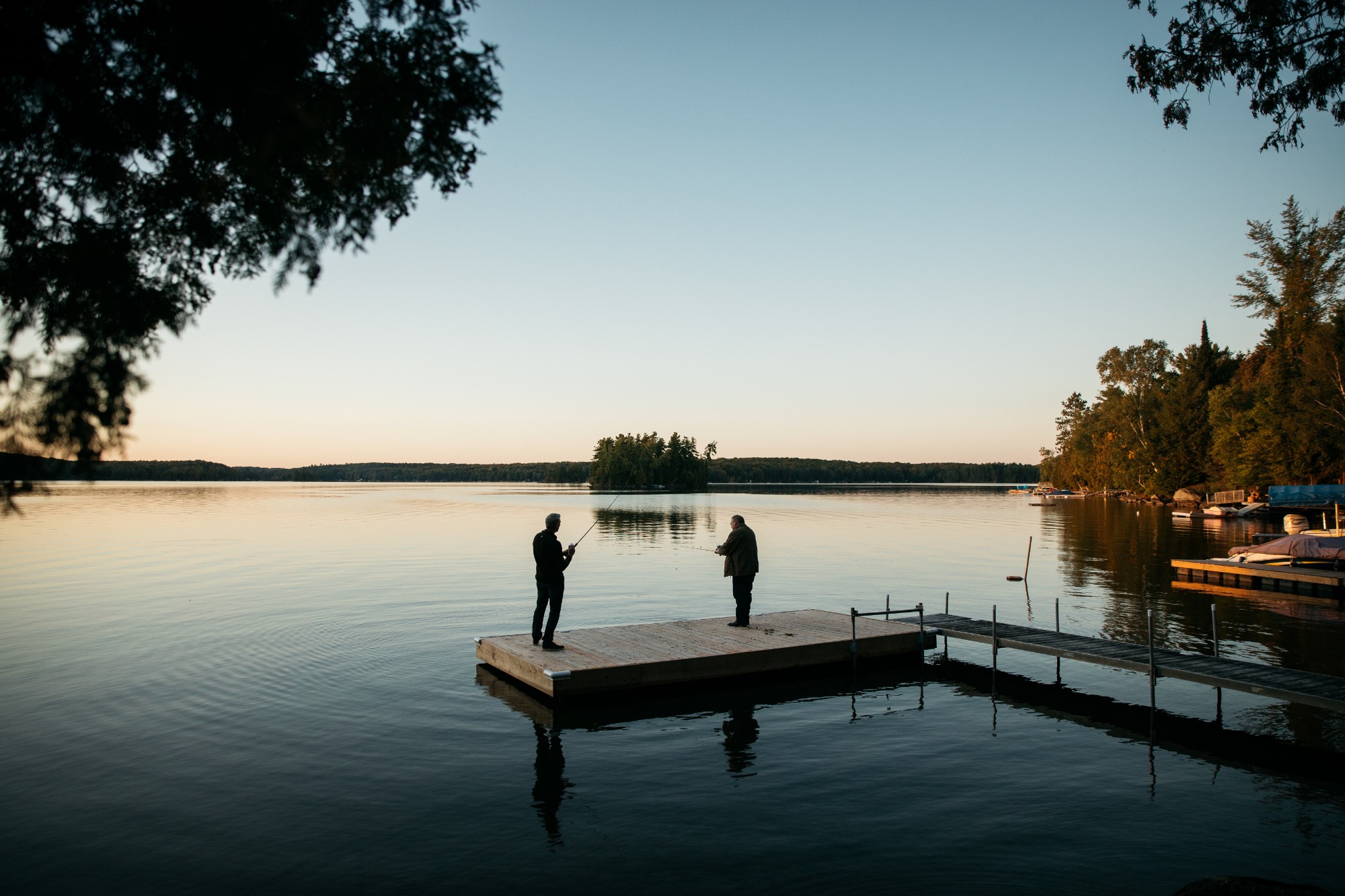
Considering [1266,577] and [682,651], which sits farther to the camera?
[1266,577]

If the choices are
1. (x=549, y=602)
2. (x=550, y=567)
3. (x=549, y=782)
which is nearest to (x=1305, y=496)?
(x=549, y=602)

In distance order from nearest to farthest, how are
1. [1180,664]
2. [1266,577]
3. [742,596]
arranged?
[1180,664] < [742,596] < [1266,577]

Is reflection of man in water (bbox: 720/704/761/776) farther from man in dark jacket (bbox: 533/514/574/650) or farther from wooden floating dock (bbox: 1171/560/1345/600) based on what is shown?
wooden floating dock (bbox: 1171/560/1345/600)

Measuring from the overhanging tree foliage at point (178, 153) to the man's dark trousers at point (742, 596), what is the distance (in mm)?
11909

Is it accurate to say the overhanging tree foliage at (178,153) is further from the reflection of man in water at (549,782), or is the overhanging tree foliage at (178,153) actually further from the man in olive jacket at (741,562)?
the man in olive jacket at (741,562)

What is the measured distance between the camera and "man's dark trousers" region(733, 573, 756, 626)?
17344 millimetres

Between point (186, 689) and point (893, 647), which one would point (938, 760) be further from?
point (186, 689)

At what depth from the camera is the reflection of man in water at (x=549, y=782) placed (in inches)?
377

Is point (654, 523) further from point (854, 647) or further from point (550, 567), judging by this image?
point (550, 567)

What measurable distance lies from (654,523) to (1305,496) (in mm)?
47034

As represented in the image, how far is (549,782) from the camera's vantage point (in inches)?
428

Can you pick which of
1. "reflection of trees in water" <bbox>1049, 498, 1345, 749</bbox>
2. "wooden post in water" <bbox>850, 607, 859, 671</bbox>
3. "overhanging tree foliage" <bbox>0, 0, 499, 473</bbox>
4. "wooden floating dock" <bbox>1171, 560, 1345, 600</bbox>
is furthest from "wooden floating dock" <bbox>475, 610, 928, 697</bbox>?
"wooden floating dock" <bbox>1171, 560, 1345, 600</bbox>

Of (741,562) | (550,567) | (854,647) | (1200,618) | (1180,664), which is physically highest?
(550,567)

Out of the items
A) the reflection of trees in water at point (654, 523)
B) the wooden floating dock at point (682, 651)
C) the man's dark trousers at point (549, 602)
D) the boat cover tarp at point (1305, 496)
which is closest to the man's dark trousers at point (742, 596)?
the wooden floating dock at point (682, 651)
